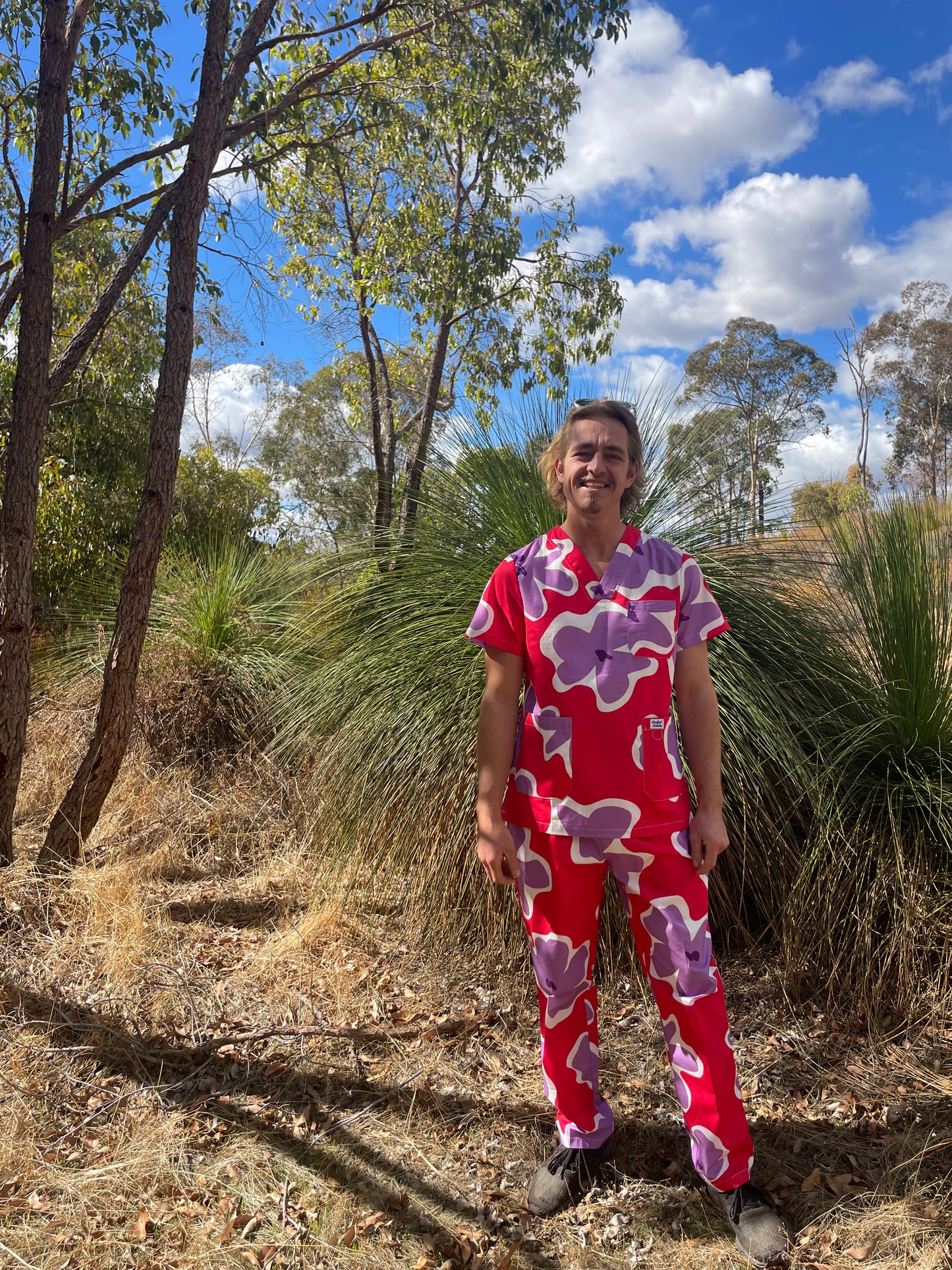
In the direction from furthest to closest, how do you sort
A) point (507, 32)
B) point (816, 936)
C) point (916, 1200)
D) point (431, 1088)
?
1. point (507, 32)
2. point (816, 936)
3. point (431, 1088)
4. point (916, 1200)

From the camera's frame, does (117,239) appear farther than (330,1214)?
Yes

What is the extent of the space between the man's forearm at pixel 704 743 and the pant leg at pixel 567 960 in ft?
0.91

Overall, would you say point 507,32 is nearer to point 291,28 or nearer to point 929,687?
point 291,28

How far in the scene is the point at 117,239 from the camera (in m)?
6.54

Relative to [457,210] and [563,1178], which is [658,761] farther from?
[457,210]

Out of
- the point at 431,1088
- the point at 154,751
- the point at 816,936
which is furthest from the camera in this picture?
the point at 154,751

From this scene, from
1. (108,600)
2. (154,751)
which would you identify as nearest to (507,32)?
(108,600)

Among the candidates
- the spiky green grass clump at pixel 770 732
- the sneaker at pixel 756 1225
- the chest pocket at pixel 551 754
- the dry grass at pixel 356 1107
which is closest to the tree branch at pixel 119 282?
the spiky green grass clump at pixel 770 732

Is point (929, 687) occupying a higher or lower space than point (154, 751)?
higher

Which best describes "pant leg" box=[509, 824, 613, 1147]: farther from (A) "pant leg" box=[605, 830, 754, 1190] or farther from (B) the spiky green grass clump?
(B) the spiky green grass clump

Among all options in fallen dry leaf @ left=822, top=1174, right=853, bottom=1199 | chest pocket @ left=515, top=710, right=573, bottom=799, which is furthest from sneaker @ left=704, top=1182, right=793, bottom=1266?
chest pocket @ left=515, top=710, right=573, bottom=799

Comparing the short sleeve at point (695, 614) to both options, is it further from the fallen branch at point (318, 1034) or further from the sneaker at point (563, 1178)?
the fallen branch at point (318, 1034)

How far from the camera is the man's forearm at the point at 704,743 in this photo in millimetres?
2025

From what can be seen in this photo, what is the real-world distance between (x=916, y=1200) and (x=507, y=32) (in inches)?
280
